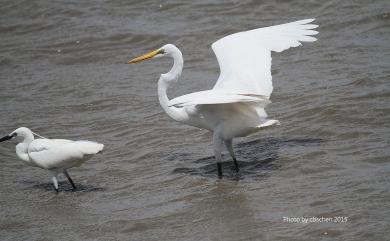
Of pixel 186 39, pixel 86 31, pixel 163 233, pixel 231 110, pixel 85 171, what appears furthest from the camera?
pixel 86 31

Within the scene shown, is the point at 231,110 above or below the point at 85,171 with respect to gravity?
above

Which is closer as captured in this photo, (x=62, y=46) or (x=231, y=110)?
(x=231, y=110)

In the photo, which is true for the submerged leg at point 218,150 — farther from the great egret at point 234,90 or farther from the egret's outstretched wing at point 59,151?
the egret's outstretched wing at point 59,151

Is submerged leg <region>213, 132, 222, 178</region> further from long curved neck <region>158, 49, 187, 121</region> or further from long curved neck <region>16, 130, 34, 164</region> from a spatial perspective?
long curved neck <region>16, 130, 34, 164</region>

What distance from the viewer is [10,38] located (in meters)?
14.4

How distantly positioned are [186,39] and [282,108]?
350 centimetres

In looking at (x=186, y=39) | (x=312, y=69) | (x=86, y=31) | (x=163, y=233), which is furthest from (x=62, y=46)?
(x=163, y=233)

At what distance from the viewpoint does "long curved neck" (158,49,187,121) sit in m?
8.23

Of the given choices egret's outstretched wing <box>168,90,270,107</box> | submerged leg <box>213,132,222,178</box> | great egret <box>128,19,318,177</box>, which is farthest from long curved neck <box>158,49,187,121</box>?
egret's outstretched wing <box>168,90,270,107</box>

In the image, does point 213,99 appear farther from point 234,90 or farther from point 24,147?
point 24,147

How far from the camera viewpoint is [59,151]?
26.0ft

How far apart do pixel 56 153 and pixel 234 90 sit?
1.97 m

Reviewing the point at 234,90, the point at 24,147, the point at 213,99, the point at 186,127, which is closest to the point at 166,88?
the point at 234,90

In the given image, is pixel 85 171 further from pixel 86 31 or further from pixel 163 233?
pixel 86 31
